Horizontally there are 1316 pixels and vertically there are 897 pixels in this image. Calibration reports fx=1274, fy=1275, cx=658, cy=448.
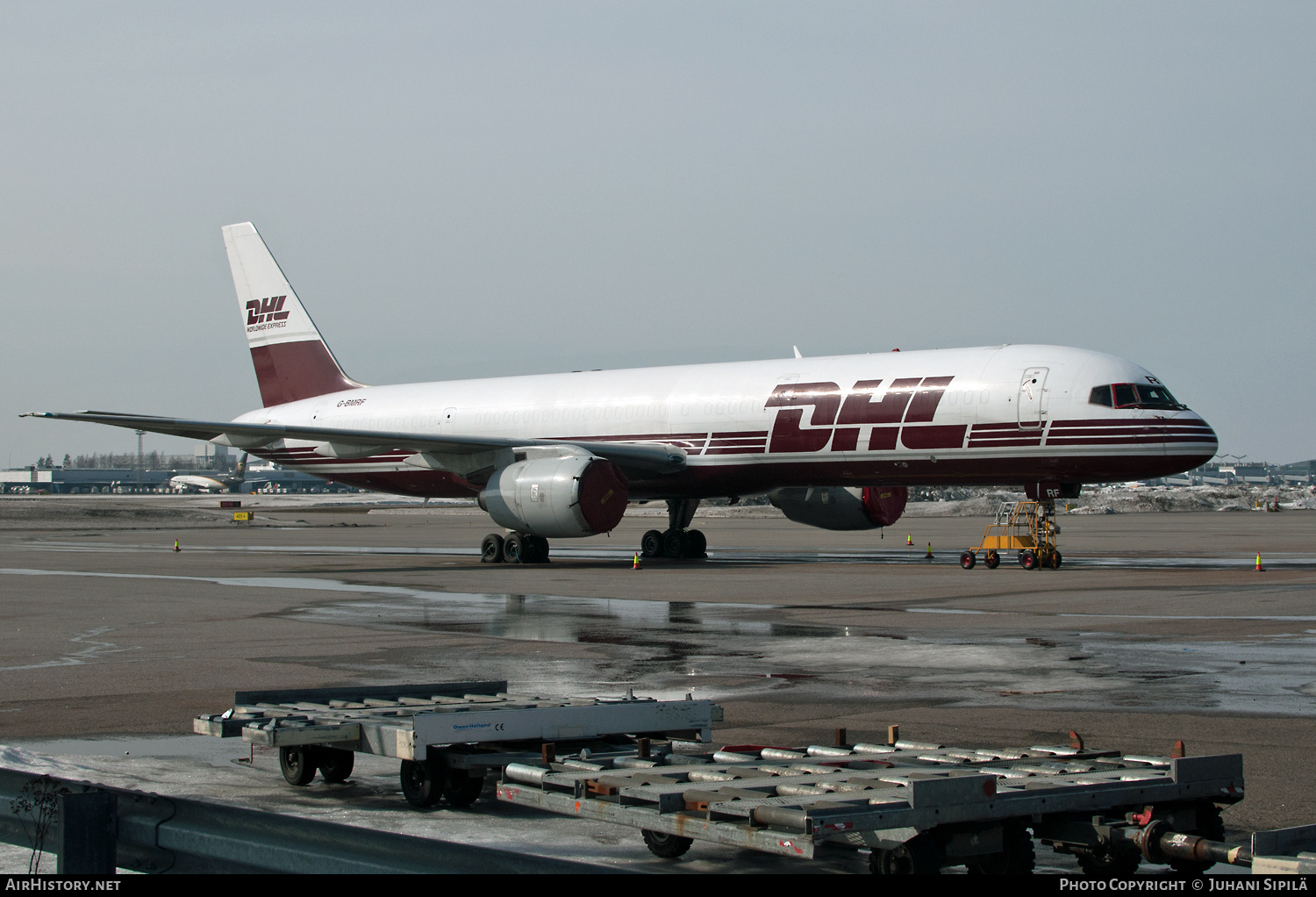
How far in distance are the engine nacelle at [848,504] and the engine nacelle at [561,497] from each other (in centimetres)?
497

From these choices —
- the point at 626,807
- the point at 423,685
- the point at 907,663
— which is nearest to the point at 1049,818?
the point at 626,807

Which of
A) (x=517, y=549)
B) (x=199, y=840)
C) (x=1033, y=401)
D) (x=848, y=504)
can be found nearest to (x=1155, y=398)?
(x=1033, y=401)

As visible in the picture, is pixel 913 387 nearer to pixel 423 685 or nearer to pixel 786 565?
pixel 786 565

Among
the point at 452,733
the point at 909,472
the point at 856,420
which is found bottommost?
the point at 452,733

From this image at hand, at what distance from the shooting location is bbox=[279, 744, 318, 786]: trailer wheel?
249 inches

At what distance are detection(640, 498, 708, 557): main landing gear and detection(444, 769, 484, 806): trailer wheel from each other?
23.3 meters

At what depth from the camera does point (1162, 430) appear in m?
22.9

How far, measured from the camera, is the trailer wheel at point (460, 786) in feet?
19.3

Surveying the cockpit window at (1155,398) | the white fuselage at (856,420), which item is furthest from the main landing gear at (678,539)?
the cockpit window at (1155,398)

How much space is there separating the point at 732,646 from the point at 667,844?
776 centimetres

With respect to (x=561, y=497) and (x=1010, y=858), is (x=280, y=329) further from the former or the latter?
(x=1010, y=858)

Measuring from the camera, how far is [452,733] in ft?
19.2

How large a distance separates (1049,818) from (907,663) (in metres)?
6.62

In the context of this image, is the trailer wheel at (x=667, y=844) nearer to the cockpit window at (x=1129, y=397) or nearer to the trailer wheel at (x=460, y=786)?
the trailer wheel at (x=460, y=786)
